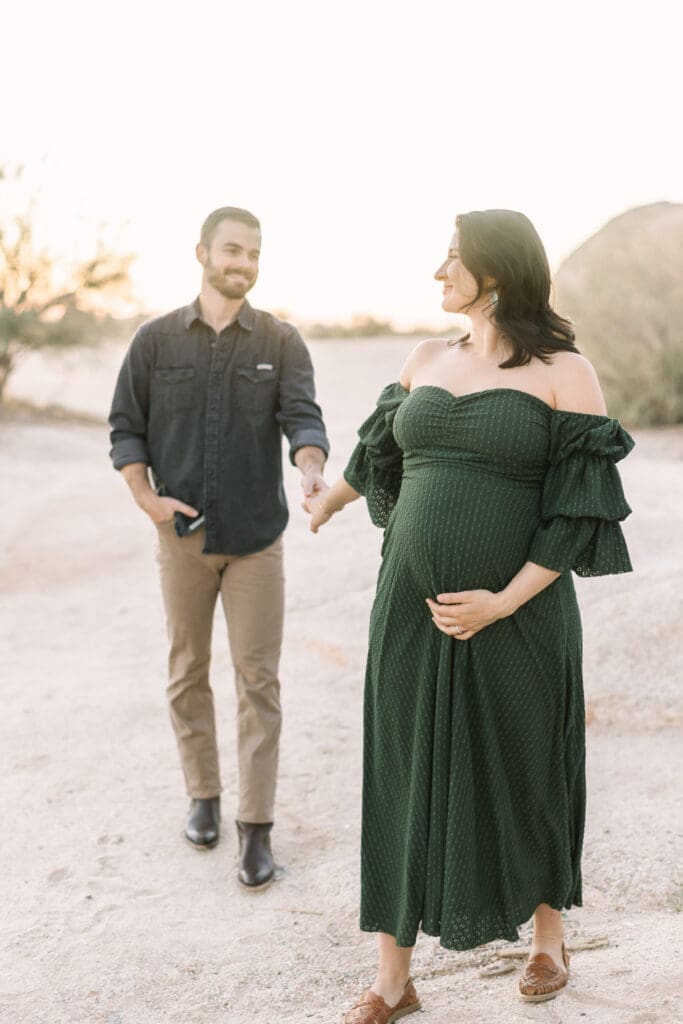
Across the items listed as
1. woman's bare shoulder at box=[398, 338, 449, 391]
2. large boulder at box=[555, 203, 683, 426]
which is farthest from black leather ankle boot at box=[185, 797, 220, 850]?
large boulder at box=[555, 203, 683, 426]

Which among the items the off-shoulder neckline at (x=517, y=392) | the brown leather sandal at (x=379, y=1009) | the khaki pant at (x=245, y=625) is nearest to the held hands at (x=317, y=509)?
the khaki pant at (x=245, y=625)

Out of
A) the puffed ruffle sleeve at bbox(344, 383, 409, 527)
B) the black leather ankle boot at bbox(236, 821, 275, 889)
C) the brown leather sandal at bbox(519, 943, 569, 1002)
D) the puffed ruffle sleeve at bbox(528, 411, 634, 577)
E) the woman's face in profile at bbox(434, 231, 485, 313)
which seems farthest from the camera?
the black leather ankle boot at bbox(236, 821, 275, 889)

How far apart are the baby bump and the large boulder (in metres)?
11.1

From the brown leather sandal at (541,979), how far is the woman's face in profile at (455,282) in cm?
172

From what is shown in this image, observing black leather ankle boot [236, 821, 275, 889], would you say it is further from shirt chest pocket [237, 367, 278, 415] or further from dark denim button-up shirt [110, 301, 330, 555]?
shirt chest pocket [237, 367, 278, 415]

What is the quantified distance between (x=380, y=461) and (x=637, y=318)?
12.2 meters

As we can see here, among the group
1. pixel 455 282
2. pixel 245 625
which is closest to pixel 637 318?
pixel 245 625

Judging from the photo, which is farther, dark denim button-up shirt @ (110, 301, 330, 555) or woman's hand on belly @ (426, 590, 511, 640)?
dark denim button-up shirt @ (110, 301, 330, 555)

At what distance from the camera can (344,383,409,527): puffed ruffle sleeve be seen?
112 inches

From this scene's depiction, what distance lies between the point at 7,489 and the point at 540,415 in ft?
30.2

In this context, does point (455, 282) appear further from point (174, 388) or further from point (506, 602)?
point (174, 388)

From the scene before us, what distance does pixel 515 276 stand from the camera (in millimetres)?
2510

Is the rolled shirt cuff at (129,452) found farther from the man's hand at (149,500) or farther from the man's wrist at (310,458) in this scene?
the man's wrist at (310,458)

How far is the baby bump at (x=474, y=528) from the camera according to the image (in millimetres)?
2545
